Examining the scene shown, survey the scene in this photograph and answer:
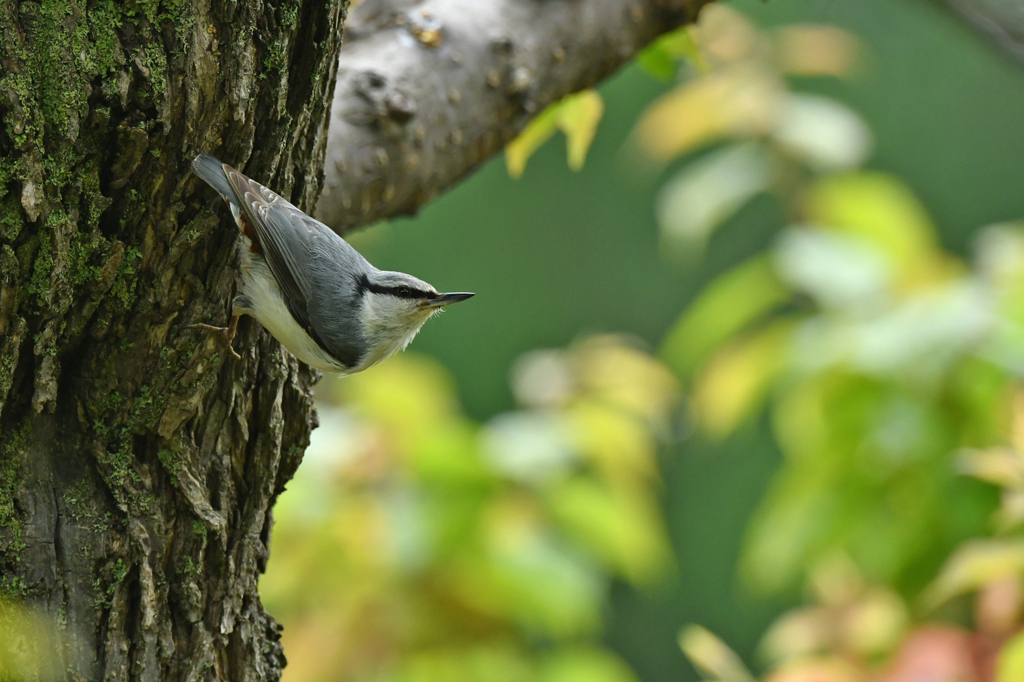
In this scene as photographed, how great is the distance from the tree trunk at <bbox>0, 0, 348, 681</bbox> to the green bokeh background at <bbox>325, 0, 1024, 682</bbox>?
15.2 feet

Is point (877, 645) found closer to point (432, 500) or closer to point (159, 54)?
point (432, 500)

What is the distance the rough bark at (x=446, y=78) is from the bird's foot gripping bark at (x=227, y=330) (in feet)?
1.57

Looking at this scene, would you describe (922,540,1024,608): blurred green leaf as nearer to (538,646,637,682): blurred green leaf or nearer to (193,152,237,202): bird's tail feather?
(538,646,637,682): blurred green leaf

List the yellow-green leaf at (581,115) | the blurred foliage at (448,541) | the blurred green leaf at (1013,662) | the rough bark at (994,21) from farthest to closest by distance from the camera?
the blurred foliage at (448,541)
the yellow-green leaf at (581,115)
the blurred green leaf at (1013,662)
the rough bark at (994,21)

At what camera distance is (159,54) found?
1102 millimetres

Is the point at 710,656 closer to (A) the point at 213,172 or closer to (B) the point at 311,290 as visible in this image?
(B) the point at 311,290

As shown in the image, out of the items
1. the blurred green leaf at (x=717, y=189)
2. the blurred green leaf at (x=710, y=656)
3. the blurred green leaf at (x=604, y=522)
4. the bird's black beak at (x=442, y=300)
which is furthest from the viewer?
the blurred green leaf at (x=717, y=189)

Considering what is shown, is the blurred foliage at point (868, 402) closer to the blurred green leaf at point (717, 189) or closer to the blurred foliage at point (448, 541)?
the blurred green leaf at point (717, 189)

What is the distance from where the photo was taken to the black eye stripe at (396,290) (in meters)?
1.82

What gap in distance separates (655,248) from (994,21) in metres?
5.78

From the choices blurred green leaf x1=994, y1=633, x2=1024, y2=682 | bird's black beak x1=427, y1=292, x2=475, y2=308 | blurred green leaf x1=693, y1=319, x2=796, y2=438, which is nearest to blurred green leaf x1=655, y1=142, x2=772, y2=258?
blurred green leaf x1=693, y1=319, x2=796, y2=438

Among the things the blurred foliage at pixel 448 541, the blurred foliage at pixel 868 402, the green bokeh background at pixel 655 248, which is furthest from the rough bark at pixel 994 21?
the green bokeh background at pixel 655 248

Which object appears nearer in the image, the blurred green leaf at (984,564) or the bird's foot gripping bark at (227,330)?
the bird's foot gripping bark at (227,330)

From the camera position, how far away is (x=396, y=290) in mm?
1863
